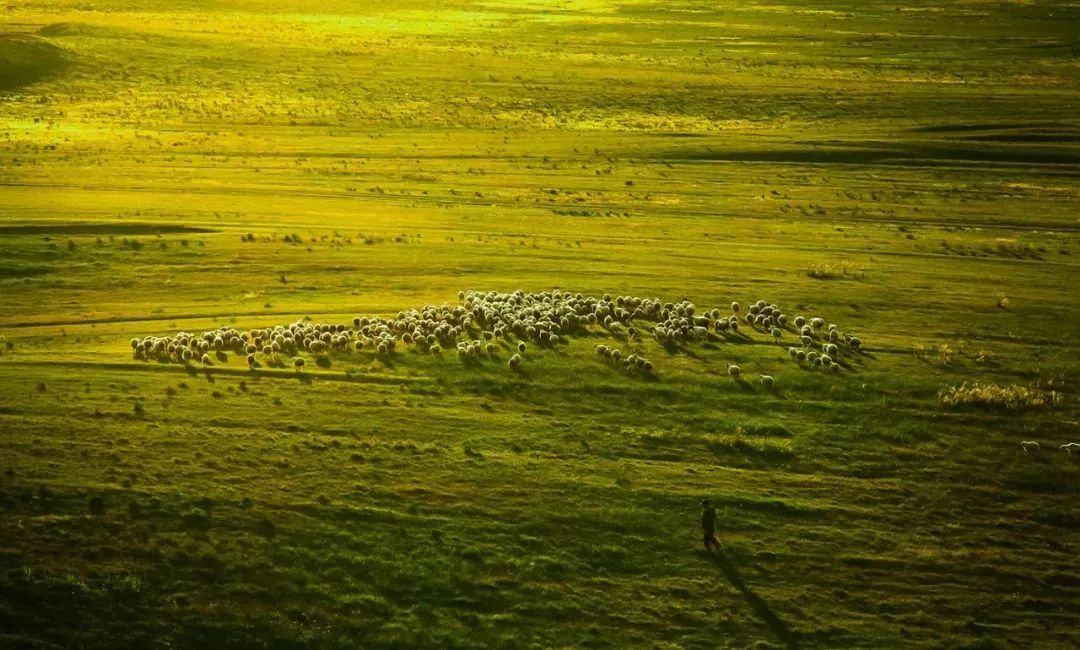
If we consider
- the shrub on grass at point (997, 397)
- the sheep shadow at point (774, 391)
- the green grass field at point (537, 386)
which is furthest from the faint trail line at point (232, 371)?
the shrub on grass at point (997, 397)

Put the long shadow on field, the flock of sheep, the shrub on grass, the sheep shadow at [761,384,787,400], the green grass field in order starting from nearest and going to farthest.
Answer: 1. the long shadow on field
2. the green grass field
3. the shrub on grass
4. the sheep shadow at [761,384,787,400]
5. the flock of sheep

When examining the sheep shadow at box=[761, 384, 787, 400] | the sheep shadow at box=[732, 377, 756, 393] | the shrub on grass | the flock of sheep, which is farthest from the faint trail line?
the shrub on grass

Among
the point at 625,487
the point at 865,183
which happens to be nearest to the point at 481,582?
the point at 625,487

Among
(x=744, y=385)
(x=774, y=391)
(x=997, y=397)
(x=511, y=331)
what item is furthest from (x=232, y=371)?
(x=997, y=397)

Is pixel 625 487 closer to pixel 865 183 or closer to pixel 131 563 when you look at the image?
pixel 131 563

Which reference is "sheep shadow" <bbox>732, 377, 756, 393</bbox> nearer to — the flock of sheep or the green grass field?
the green grass field

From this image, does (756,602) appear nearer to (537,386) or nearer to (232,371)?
(537,386)
